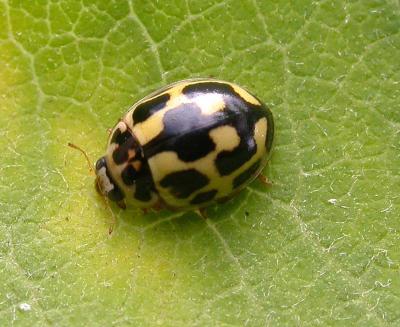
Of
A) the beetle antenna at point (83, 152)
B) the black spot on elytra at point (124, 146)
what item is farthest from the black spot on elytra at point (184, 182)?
the beetle antenna at point (83, 152)

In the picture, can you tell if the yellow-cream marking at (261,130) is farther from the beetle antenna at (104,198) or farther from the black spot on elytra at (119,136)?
the beetle antenna at (104,198)

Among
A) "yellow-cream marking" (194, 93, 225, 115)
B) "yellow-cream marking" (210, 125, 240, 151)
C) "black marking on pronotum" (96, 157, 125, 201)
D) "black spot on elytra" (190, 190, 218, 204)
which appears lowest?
"black spot on elytra" (190, 190, 218, 204)

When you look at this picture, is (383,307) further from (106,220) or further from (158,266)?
(106,220)

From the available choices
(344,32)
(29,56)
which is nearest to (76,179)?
(29,56)

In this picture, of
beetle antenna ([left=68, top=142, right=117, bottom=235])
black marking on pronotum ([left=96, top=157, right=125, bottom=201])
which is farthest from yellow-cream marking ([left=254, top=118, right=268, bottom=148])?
beetle antenna ([left=68, top=142, right=117, bottom=235])

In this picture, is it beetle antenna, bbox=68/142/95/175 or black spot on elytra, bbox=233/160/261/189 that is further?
beetle antenna, bbox=68/142/95/175

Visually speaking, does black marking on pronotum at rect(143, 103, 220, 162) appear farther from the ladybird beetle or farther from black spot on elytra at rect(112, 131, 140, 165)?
black spot on elytra at rect(112, 131, 140, 165)
